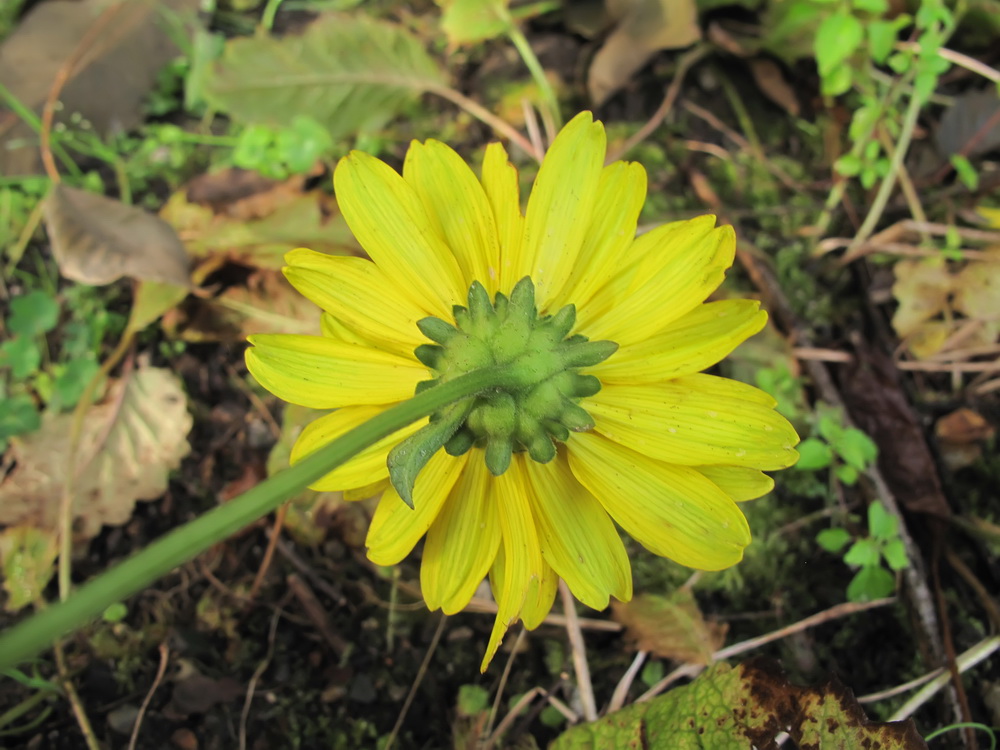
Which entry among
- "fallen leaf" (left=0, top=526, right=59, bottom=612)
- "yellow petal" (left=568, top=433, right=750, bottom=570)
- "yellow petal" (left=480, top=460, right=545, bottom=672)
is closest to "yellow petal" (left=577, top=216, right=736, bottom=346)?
"yellow petal" (left=568, top=433, right=750, bottom=570)

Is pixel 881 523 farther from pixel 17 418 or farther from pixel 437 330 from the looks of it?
pixel 17 418

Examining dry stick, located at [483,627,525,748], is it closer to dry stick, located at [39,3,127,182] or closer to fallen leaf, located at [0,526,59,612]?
fallen leaf, located at [0,526,59,612]

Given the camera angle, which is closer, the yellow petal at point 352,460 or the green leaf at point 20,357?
the yellow petal at point 352,460

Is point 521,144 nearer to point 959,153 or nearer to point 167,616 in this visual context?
point 959,153

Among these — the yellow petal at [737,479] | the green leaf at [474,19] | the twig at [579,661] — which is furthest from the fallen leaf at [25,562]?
the green leaf at [474,19]

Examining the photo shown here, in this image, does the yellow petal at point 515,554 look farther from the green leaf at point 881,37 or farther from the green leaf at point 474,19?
the green leaf at point 474,19
